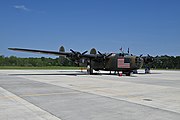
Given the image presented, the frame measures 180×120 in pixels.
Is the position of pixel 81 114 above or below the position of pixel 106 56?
below

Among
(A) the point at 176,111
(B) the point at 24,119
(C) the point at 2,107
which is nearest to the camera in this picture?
(B) the point at 24,119

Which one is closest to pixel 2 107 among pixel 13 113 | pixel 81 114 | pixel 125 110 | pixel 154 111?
pixel 13 113

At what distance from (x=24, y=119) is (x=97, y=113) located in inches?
79.2

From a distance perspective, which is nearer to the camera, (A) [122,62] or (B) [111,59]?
(A) [122,62]

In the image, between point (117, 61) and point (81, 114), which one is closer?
point (81, 114)

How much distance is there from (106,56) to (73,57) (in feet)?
14.4

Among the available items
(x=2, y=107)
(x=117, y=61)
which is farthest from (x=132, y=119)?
(x=117, y=61)

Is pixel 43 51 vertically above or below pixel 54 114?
above

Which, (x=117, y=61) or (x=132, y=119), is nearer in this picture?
(x=132, y=119)

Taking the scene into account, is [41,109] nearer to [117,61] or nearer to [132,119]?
[132,119]

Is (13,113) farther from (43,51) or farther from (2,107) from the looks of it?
(43,51)

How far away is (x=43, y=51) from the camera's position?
3142cm

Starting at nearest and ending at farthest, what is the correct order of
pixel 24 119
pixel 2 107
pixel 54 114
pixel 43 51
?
1. pixel 24 119
2. pixel 54 114
3. pixel 2 107
4. pixel 43 51

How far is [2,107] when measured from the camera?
784 centimetres
